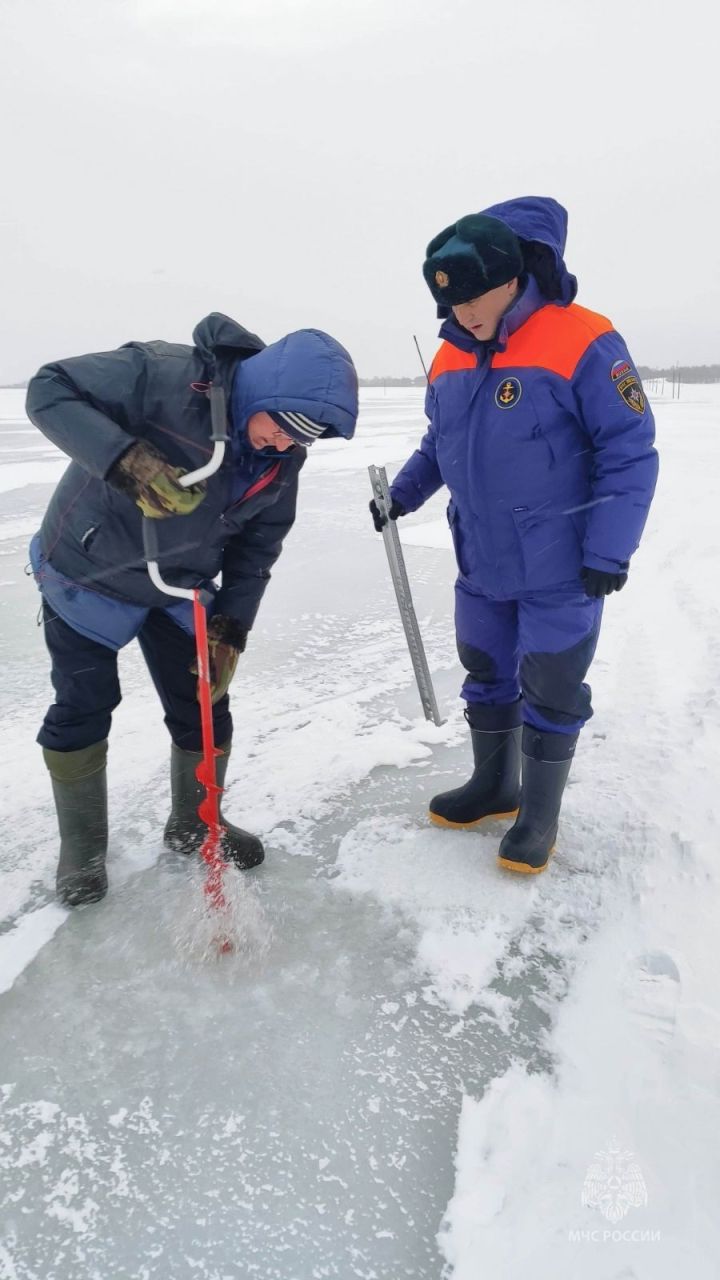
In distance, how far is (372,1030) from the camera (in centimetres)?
166

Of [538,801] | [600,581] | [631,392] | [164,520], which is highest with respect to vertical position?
[631,392]

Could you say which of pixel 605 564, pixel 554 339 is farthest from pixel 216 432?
pixel 605 564

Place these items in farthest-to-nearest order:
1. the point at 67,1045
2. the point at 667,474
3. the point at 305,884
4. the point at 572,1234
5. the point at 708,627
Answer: the point at 667,474
the point at 708,627
the point at 305,884
the point at 67,1045
the point at 572,1234

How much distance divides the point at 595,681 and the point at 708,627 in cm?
91

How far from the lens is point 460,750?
2.91 m

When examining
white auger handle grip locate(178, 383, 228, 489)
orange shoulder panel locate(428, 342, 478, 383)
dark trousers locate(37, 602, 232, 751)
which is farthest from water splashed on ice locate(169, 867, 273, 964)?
orange shoulder panel locate(428, 342, 478, 383)

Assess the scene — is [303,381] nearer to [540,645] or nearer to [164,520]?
[164,520]

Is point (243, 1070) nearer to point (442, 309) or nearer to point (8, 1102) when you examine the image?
point (8, 1102)

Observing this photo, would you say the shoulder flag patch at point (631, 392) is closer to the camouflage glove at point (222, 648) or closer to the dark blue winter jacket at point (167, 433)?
the dark blue winter jacket at point (167, 433)

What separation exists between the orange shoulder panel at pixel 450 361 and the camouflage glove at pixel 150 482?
2.56 feet

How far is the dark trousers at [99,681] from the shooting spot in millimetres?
1989

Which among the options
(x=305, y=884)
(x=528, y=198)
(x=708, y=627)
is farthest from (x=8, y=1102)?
(x=708, y=627)

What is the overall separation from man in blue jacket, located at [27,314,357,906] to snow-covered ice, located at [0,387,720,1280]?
29cm

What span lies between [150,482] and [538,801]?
1.33 m
